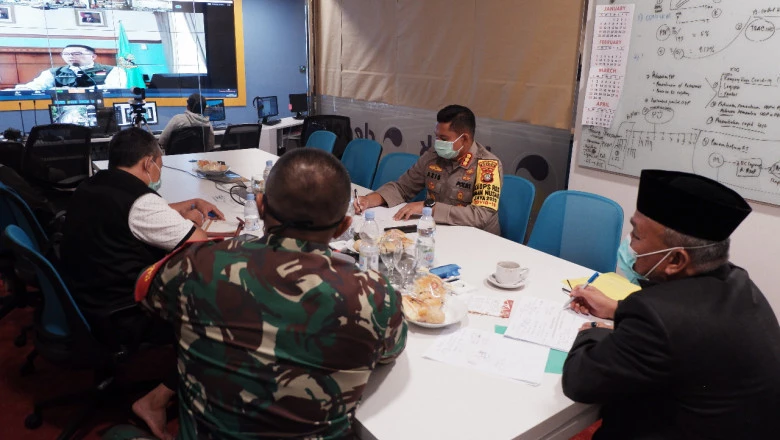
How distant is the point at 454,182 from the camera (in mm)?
3061

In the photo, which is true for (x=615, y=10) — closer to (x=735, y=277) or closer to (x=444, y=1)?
(x=444, y=1)

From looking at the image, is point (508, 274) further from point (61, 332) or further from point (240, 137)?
point (240, 137)

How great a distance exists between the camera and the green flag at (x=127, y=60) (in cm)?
674

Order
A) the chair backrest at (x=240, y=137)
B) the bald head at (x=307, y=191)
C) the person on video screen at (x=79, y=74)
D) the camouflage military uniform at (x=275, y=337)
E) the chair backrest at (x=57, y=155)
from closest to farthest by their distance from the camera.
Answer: the camouflage military uniform at (x=275, y=337) < the bald head at (x=307, y=191) < the chair backrest at (x=57, y=155) < the chair backrest at (x=240, y=137) < the person on video screen at (x=79, y=74)

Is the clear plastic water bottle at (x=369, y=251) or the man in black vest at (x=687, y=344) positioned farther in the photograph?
the clear plastic water bottle at (x=369, y=251)

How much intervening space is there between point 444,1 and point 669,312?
3982 mm

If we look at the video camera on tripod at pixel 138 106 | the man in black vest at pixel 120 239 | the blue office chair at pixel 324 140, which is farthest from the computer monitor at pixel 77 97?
the man in black vest at pixel 120 239

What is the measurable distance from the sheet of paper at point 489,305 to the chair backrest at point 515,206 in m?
1.09

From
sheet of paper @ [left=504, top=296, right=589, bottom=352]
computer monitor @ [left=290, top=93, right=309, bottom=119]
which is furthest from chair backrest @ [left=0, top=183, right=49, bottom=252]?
computer monitor @ [left=290, top=93, right=309, bottom=119]

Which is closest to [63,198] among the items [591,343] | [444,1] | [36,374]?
[36,374]

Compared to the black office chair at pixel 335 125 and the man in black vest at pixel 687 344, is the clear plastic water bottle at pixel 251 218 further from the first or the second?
the black office chair at pixel 335 125

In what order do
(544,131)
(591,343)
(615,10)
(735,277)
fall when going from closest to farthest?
(735,277) < (591,343) < (615,10) < (544,131)

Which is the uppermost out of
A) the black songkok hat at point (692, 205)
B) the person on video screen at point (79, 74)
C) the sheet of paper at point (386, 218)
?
the person on video screen at point (79, 74)

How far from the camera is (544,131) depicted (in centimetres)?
395
